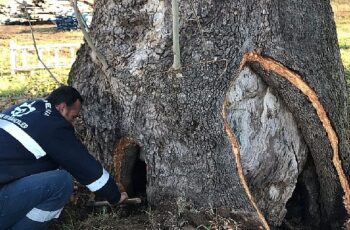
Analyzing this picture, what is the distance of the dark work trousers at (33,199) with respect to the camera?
11.0 ft

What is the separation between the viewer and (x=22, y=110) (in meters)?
3.48

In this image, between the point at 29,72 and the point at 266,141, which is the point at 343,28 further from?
the point at 266,141

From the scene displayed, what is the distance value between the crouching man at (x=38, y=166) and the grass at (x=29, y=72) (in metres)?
4.37

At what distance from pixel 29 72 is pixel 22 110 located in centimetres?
857

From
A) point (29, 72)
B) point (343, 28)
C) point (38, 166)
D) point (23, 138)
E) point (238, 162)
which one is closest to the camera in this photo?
point (23, 138)

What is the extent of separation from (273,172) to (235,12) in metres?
1.18

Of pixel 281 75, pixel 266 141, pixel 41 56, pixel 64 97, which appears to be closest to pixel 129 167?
pixel 64 97

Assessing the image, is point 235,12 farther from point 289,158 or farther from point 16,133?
point 16,133

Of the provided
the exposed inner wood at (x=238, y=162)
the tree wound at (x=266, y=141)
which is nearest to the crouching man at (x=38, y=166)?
the exposed inner wood at (x=238, y=162)

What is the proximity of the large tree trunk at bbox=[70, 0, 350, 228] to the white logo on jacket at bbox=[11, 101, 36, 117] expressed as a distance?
623mm

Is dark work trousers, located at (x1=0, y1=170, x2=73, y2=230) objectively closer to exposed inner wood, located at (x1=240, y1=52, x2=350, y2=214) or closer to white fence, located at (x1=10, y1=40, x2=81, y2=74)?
exposed inner wood, located at (x1=240, y1=52, x2=350, y2=214)

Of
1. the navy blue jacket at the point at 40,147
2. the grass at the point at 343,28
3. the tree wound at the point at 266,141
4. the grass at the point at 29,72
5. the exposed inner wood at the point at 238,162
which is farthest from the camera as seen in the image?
the grass at the point at 343,28

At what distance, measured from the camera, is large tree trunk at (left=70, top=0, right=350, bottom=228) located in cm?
354

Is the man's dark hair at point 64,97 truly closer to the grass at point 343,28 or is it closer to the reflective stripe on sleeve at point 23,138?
the reflective stripe on sleeve at point 23,138
